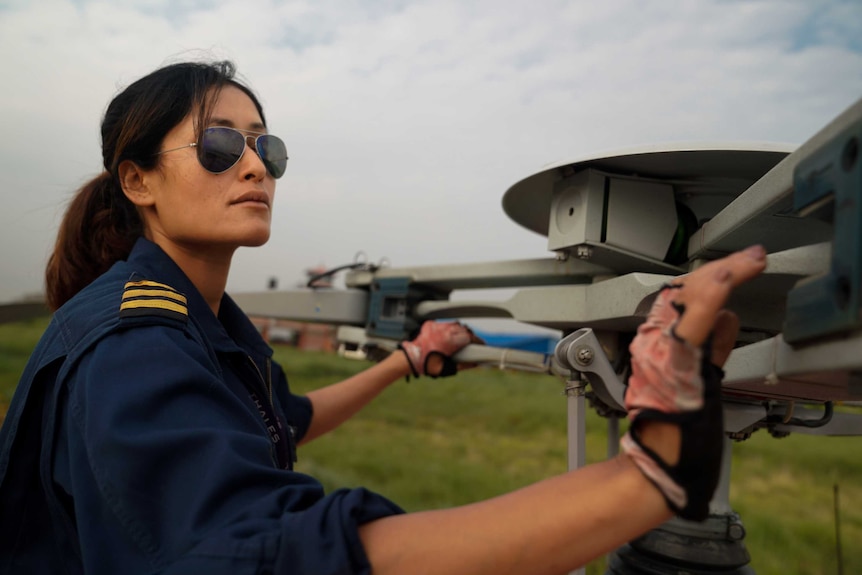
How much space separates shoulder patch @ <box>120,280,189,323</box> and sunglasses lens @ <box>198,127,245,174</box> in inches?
10.6

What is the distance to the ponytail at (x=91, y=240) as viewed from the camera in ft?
4.54

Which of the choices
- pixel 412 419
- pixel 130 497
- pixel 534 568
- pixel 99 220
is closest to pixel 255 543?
pixel 130 497

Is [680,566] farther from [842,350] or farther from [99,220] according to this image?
[99,220]

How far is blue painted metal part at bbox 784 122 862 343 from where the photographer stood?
2.03 ft

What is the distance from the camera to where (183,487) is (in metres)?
0.75

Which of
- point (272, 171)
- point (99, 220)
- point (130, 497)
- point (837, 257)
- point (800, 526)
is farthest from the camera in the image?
point (800, 526)

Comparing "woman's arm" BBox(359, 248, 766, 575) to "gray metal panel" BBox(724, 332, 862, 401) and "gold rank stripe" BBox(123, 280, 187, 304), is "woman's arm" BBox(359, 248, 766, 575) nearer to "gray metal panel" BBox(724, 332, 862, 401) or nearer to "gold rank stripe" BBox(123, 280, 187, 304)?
"gray metal panel" BBox(724, 332, 862, 401)

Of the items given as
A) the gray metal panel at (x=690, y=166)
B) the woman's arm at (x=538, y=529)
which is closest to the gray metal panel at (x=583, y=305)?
the gray metal panel at (x=690, y=166)

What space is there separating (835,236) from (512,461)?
435cm

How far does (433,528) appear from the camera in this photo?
0.73m

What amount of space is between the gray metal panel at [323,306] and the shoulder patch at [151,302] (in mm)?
1331

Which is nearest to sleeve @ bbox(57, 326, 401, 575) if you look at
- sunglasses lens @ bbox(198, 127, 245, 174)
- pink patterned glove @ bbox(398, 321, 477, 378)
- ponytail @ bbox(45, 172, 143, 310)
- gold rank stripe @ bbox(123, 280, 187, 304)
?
gold rank stripe @ bbox(123, 280, 187, 304)

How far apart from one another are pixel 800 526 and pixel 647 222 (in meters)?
2.96

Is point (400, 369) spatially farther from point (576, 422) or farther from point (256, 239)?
point (256, 239)
